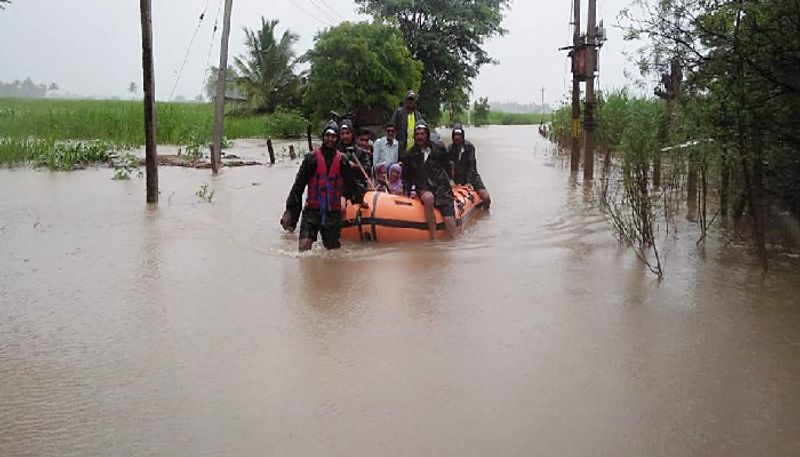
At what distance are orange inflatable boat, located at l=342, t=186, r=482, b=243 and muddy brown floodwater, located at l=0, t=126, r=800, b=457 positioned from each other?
0.83 ft

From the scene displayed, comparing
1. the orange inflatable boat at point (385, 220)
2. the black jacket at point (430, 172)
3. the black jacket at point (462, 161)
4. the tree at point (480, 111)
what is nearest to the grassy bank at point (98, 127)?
the black jacket at point (462, 161)

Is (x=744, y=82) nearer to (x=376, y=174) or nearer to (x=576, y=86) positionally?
(x=376, y=174)

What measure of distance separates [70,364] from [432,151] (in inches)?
204

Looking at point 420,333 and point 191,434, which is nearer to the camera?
point 191,434

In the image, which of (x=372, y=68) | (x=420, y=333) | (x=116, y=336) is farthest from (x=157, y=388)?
(x=372, y=68)

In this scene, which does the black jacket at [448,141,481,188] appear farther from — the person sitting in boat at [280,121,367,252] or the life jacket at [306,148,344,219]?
the life jacket at [306,148,344,219]

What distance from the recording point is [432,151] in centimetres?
901

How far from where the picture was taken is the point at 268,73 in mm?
34031

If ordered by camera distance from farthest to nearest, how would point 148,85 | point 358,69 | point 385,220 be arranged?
point 358,69 < point 148,85 < point 385,220

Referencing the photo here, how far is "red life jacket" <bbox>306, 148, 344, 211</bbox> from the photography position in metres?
7.99

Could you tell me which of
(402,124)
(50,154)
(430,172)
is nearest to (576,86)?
(402,124)

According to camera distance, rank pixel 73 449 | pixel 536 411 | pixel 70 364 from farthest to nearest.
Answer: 1. pixel 70 364
2. pixel 536 411
3. pixel 73 449

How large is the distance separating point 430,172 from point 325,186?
1.49 metres

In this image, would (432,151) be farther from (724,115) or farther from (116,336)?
(116,336)
